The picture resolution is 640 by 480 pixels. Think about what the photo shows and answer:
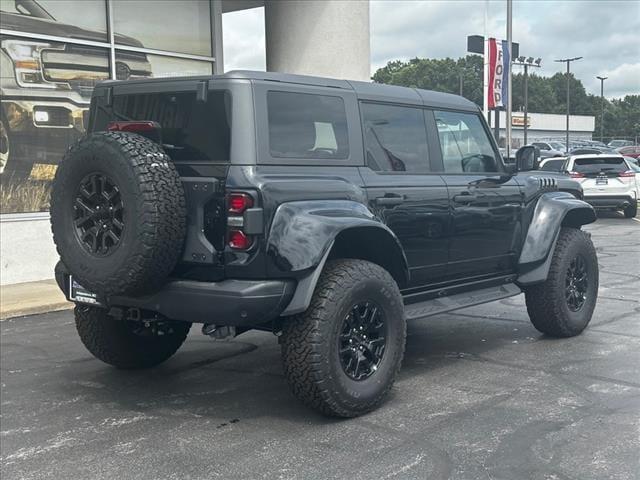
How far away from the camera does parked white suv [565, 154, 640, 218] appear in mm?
18141

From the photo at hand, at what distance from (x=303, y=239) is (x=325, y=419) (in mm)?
1109

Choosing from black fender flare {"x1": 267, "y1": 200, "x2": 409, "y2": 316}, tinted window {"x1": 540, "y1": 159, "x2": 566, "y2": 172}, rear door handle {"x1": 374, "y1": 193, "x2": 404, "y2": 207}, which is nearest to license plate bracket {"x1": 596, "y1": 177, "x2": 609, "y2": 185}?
tinted window {"x1": 540, "y1": 159, "x2": 566, "y2": 172}

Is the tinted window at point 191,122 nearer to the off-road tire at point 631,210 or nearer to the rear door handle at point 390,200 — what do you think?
the rear door handle at point 390,200

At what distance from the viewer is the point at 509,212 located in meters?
6.06

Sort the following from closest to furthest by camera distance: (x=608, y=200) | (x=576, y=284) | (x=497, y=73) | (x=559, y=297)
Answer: (x=559, y=297) < (x=576, y=284) < (x=608, y=200) < (x=497, y=73)

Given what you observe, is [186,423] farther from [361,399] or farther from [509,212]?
[509,212]

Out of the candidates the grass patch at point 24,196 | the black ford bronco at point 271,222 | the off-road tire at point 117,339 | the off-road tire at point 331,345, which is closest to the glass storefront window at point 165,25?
the grass patch at point 24,196

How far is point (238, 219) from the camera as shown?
4.23 metres

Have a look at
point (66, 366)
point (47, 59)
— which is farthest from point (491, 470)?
point (47, 59)

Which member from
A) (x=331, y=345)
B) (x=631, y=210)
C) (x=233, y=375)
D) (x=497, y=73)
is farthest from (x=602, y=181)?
(x=331, y=345)

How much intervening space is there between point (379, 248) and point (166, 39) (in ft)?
27.1

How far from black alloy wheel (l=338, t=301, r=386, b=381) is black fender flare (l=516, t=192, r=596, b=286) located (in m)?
1.92

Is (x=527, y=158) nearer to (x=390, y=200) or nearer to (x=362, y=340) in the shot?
(x=390, y=200)

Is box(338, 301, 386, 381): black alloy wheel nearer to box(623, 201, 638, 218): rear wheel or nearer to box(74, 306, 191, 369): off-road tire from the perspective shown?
box(74, 306, 191, 369): off-road tire
